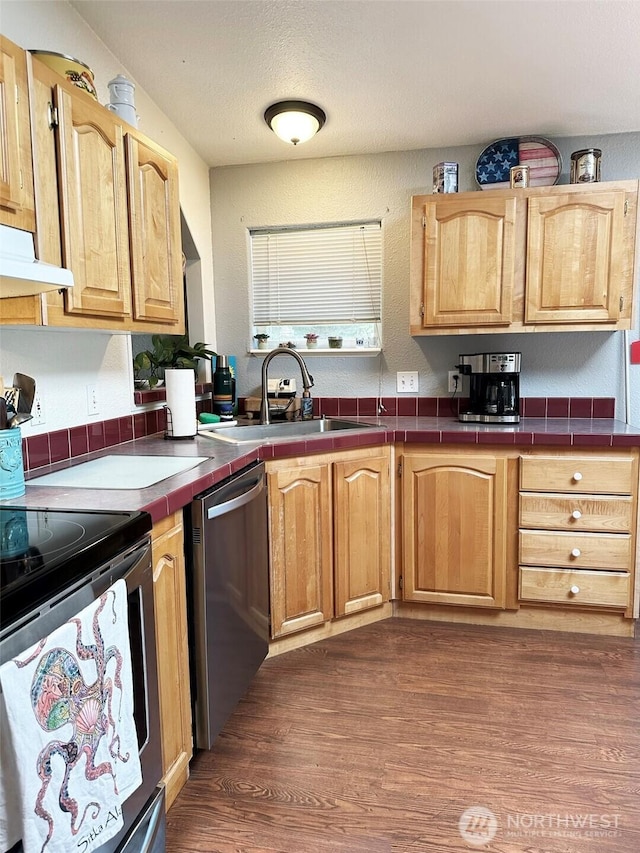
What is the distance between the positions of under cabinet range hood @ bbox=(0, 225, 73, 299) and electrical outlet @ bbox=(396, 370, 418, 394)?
2069 millimetres

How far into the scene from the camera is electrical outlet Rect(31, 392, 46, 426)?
174 centimetres

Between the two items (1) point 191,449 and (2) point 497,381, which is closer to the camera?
(1) point 191,449

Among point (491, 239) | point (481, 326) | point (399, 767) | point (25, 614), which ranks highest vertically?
point (491, 239)

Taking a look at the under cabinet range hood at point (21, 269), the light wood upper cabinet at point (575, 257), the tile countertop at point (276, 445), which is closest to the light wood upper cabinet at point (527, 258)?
the light wood upper cabinet at point (575, 257)

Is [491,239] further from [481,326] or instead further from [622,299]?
[622,299]

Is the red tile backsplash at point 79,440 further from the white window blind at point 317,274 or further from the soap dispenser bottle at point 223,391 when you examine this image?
the white window blind at point 317,274

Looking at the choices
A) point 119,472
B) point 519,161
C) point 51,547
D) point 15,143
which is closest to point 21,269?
point 15,143

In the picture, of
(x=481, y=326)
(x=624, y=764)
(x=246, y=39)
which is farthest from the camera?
(x=481, y=326)

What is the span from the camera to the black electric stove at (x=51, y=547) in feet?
2.85

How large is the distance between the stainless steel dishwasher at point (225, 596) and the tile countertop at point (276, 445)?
0.08m

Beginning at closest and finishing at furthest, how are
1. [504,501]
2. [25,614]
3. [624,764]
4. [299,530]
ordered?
[25,614] → [624,764] → [299,530] → [504,501]

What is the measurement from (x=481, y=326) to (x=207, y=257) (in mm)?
1556

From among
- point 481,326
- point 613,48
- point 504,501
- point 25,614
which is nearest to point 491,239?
point 481,326

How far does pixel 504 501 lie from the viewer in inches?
97.8
